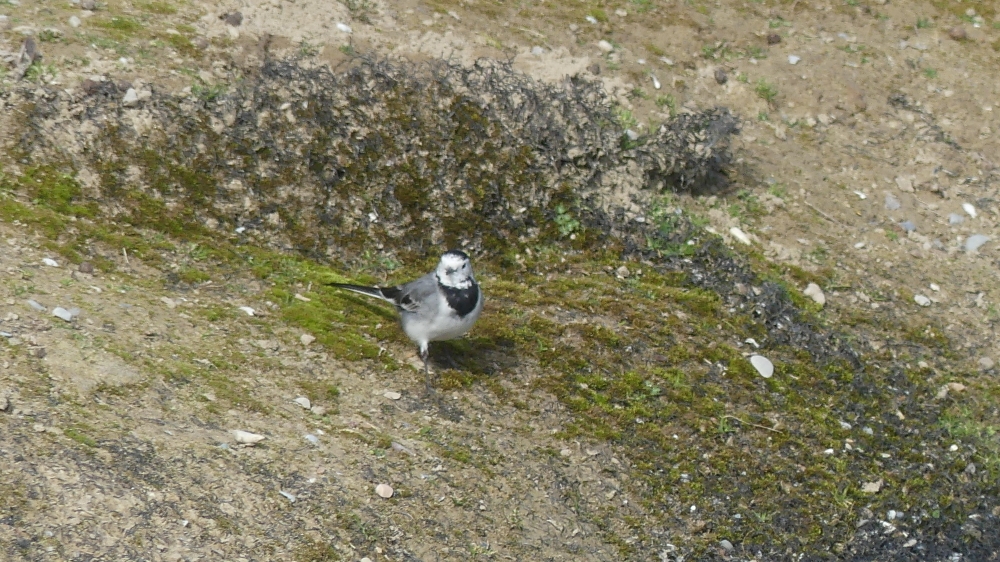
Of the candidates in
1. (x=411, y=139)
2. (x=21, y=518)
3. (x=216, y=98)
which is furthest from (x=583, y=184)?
(x=21, y=518)

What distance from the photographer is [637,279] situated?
7934 millimetres

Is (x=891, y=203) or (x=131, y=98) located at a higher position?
(x=131, y=98)

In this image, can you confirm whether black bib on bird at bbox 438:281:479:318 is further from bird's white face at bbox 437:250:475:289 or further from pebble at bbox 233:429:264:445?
pebble at bbox 233:429:264:445

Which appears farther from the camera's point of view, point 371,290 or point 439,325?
point 371,290

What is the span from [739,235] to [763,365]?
1.56m

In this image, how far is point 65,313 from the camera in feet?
18.9

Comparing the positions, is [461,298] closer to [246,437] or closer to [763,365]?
[246,437]

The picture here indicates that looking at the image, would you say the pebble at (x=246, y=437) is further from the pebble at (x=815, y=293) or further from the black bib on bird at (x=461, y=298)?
the pebble at (x=815, y=293)

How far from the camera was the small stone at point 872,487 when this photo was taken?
259 inches

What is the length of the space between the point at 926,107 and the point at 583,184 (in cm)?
432

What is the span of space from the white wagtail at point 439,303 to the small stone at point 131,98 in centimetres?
237

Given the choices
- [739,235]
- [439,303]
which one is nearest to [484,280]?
[439,303]

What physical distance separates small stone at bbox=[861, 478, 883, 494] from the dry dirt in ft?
5.28

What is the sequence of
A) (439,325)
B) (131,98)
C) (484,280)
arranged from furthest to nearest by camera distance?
(484,280), (131,98), (439,325)
